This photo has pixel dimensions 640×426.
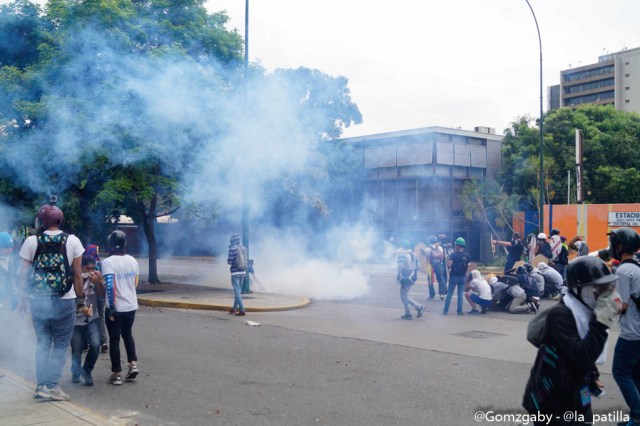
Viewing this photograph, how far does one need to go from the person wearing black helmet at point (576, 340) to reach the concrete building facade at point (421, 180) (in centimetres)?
2746

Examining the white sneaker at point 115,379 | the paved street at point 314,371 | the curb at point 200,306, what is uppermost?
the white sneaker at point 115,379

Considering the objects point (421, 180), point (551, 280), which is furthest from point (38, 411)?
point (421, 180)

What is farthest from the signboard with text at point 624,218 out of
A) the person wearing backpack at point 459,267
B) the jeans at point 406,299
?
the jeans at point 406,299

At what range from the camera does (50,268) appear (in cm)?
556

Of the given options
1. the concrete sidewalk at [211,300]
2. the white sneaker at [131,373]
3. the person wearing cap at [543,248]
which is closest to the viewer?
the white sneaker at [131,373]

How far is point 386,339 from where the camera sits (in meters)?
9.27

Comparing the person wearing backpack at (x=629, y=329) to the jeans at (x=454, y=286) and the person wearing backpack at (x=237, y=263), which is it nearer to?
the jeans at (x=454, y=286)

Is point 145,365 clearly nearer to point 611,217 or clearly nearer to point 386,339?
point 386,339

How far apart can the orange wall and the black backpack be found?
73.4ft

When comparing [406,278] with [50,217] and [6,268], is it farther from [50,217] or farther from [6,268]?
[50,217]

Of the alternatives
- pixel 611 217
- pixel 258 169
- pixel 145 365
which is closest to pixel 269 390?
pixel 145 365

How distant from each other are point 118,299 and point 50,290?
3.03ft

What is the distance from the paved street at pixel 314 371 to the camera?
5.43 metres

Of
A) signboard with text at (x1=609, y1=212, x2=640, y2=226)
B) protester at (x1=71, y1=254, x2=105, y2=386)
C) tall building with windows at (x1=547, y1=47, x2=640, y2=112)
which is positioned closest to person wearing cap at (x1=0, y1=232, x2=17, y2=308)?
protester at (x1=71, y1=254, x2=105, y2=386)
